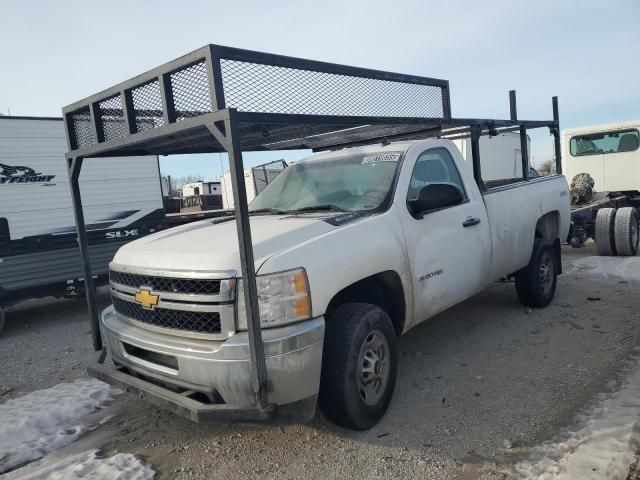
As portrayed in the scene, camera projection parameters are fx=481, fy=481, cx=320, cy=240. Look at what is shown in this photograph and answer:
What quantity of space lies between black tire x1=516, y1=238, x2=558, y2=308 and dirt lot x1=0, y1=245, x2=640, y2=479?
171 mm

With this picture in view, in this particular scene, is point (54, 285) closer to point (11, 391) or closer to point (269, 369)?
point (11, 391)

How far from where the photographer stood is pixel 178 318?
2.99 metres

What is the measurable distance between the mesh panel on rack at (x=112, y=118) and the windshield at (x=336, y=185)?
1352 mm

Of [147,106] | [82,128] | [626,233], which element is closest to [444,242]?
[147,106]

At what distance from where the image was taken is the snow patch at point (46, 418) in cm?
Answer: 330

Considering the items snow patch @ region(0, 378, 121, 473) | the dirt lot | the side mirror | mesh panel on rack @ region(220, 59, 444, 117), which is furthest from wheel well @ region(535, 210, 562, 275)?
snow patch @ region(0, 378, 121, 473)

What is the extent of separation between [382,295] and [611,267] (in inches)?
245

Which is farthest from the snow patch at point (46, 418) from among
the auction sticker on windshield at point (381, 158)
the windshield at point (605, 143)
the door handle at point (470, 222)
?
the windshield at point (605, 143)

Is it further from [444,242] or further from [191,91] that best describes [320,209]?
[191,91]

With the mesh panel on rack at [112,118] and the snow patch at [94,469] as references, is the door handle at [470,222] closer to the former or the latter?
the mesh panel on rack at [112,118]

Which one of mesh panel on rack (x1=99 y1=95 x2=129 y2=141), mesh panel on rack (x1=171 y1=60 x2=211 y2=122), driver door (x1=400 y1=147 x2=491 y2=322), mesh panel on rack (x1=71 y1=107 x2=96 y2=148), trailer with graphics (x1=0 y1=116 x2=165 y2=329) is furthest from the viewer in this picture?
trailer with graphics (x1=0 y1=116 x2=165 y2=329)

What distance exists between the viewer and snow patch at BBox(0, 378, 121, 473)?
3305mm

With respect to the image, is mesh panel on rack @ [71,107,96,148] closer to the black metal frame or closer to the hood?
the black metal frame

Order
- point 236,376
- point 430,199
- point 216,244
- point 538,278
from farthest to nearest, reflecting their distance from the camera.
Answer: point 538,278 < point 430,199 < point 216,244 < point 236,376
